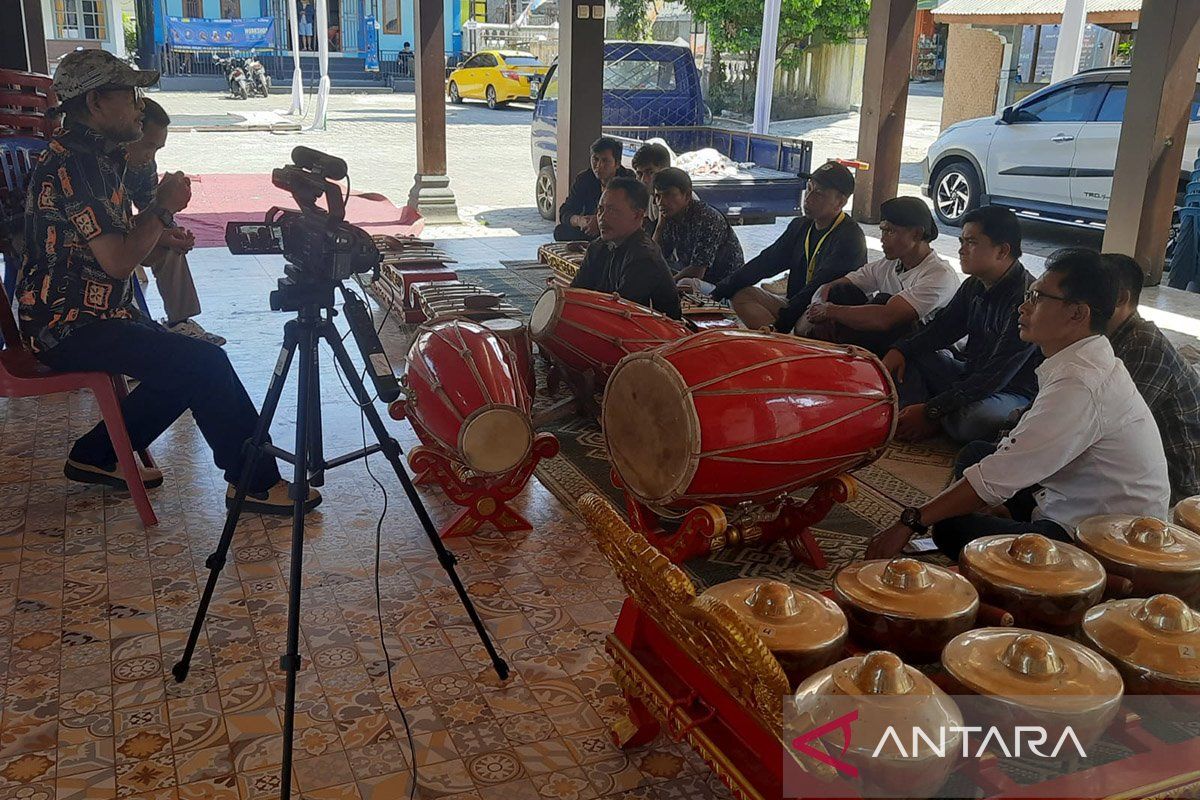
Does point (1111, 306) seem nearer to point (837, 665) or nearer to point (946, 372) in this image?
point (837, 665)

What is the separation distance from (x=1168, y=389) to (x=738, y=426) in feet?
4.34

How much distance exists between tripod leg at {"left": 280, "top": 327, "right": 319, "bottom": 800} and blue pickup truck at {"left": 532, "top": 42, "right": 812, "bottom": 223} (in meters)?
6.82

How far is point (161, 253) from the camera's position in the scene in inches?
185

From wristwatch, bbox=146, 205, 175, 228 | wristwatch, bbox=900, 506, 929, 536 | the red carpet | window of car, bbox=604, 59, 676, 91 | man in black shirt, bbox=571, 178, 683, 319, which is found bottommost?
the red carpet

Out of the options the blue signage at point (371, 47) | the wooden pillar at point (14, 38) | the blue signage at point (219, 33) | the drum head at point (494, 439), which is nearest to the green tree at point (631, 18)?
the blue signage at point (371, 47)

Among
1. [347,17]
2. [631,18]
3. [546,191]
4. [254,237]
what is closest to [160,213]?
[254,237]

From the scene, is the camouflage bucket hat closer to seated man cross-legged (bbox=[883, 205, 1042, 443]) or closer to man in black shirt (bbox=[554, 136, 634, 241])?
seated man cross-legged (bbox=[883, 205, 1042, 443])

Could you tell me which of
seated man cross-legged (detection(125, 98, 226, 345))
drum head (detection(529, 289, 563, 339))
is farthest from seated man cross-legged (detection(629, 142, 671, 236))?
seated man cross-legged (detection(125, 98, 226, 345))

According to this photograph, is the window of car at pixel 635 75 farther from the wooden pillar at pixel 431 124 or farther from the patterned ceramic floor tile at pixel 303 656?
the patterned ceramic floor tile at pixel 303 656

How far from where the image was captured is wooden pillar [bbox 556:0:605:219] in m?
8.17

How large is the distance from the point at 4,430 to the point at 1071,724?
160 inches

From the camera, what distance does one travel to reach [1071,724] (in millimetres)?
1685

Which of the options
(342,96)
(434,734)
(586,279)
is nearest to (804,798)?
(434,734)

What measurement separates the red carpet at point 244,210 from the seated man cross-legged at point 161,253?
9.07 ft
